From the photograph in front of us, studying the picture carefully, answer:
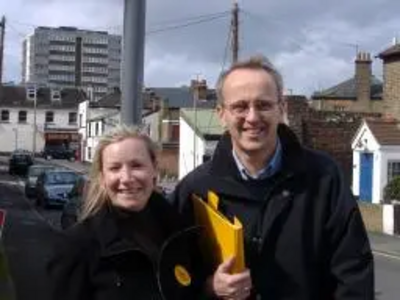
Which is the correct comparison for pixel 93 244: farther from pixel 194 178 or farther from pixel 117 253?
pixel 194 178

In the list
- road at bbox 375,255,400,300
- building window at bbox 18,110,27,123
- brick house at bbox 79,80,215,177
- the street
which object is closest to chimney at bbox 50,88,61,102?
building window at bbox 18,110,27,123

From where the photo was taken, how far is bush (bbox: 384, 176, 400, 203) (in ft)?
93.8

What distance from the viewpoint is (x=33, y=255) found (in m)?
16.3

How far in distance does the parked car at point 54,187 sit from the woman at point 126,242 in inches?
1126

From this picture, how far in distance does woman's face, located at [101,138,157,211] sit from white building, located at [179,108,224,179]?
45.4 meters

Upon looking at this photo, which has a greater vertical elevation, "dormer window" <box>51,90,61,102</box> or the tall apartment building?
the tall apartment building

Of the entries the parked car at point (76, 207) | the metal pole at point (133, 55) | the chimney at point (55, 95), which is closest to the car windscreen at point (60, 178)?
the parked car at point (76, 207)

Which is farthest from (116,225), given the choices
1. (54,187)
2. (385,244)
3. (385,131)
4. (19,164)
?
(19,164)

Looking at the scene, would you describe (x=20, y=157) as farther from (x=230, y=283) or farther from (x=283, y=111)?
(x=230, y=283)

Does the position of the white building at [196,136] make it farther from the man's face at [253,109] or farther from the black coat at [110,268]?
the black coat at [110,268]

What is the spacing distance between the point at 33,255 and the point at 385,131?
18866 mm

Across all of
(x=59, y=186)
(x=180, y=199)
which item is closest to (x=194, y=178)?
(x=180, y=199)

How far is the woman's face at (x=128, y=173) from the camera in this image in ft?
11.3

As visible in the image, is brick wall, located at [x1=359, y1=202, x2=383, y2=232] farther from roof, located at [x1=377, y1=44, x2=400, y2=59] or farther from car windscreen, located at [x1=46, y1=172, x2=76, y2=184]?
car windscreen, located at [x1=46, y1=172, x2=76, y2=184]
